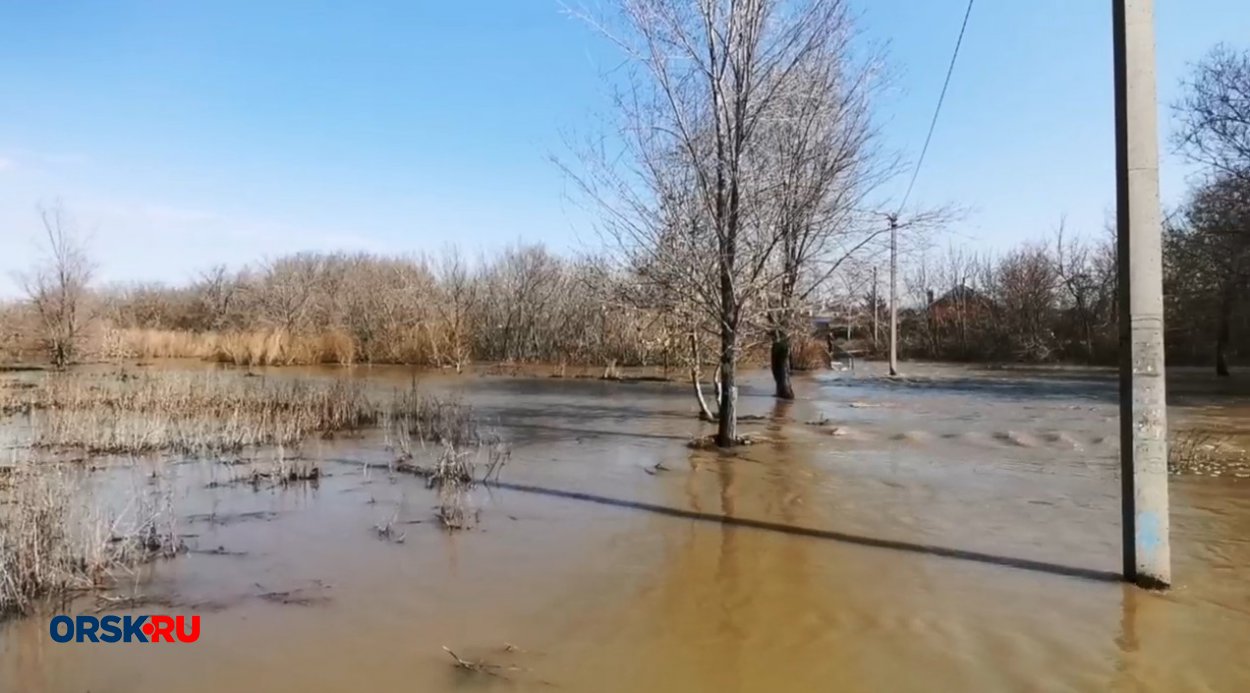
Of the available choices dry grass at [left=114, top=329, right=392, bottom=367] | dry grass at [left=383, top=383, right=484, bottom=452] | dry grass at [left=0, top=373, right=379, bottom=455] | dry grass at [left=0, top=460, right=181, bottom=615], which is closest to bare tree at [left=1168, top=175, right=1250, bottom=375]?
dry grass at [left=383, top=383, right=484, bottom=452]

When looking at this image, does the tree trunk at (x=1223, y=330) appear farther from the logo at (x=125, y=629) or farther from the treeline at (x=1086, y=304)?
the logo at (x=125, y=629)

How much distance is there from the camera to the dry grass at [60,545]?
15.5 ft

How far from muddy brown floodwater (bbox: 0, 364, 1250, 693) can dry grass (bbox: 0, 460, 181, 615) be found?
25 centimetres

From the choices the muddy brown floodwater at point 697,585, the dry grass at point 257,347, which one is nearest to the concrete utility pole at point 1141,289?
the muddy brown floodwater at point 697,585

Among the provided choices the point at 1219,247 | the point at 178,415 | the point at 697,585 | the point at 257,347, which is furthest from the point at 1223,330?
the point at 257,347

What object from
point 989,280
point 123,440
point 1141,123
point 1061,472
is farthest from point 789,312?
→ point 989,280

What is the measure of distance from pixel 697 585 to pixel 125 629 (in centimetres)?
332

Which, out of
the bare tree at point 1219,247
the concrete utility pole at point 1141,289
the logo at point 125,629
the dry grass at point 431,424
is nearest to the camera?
the logo at point 125,629

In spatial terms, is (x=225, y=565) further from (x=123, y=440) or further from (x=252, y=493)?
(x=123, y=440)

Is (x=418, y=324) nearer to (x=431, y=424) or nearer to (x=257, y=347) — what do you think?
(x=257, y=347)

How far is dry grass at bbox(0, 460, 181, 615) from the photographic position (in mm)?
4711

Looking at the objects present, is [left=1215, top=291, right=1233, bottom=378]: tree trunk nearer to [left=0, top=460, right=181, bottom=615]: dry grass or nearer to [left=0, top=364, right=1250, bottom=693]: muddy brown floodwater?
[left=0, top=364, right=1250, bottom=693]: muddy brown floodwater

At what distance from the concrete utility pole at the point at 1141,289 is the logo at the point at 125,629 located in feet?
18.2

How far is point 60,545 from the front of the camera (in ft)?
17.2
